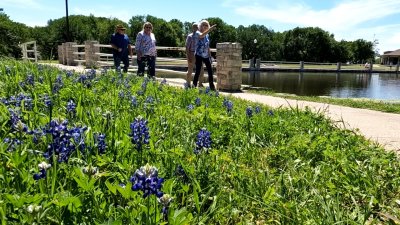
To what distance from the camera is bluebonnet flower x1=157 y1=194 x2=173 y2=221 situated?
163 centimetres

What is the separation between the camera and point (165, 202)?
1.63m

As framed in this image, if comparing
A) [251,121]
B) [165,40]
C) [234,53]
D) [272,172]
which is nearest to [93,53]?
[234,53]

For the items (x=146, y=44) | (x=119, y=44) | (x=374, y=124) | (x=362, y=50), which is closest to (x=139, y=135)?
(x=374, y=124)

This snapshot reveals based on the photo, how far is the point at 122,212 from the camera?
187 cm

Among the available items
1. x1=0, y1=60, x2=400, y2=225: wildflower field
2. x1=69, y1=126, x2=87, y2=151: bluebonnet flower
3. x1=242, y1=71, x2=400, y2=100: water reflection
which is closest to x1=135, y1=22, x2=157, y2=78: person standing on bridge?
x1=0, y1=60, x2=400, y2=225: wildflower field

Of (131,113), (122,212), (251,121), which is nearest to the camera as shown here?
(122,212)

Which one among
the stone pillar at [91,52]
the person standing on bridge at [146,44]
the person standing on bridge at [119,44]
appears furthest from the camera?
the stone pillar at [91,52]

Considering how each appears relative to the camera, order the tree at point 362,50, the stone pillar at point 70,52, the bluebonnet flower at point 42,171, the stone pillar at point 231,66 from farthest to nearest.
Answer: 1. the tree at point 362,50
2. the stone pillar at point 70,52
3. the stone pillar at point 231,66
4. the bluebonnet flower at point 42,171

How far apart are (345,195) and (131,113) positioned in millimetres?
2183

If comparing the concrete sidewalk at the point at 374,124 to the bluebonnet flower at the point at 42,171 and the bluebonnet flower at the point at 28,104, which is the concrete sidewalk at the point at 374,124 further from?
the bluebonnet flower at the point at 42,171

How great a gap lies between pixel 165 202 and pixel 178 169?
3.04 feet

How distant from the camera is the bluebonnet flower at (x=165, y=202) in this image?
1.63 m

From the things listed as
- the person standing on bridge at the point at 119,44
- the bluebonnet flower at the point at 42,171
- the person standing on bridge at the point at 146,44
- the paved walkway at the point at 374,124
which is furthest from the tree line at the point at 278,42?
the bluebonnet flower at the point at 42,171

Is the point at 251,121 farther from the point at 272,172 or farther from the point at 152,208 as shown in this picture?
the point at 152,208
